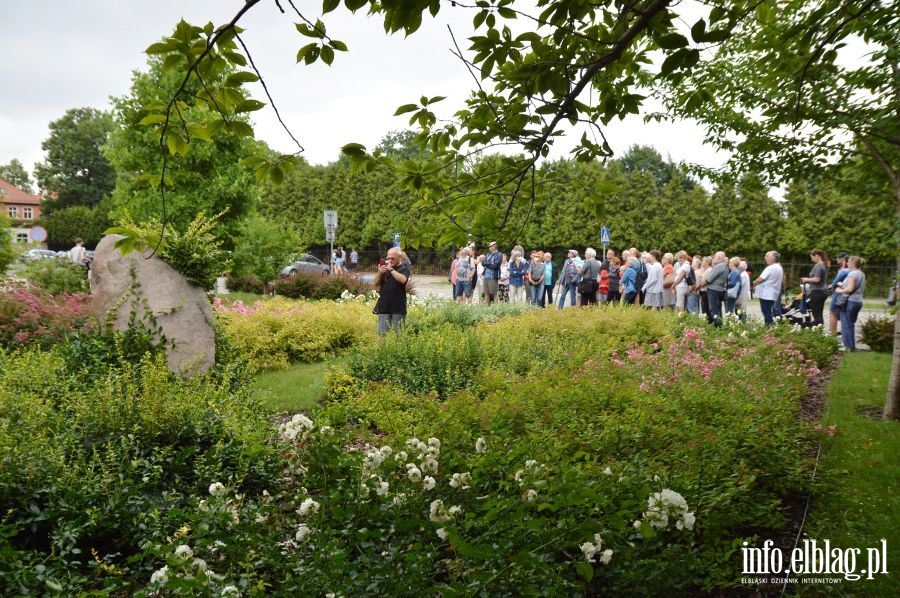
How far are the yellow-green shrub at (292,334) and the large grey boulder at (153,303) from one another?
1.46 m

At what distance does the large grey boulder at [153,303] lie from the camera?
21.9 feet

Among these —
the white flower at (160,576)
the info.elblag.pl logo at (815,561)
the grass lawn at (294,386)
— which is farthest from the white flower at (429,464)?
the grass lawn at (294,386)

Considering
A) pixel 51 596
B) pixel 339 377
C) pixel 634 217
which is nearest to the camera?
pixel 51 596

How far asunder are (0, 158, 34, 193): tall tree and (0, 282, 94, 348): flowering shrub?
309 ft

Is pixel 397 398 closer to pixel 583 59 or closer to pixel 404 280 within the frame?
pixel 404 280

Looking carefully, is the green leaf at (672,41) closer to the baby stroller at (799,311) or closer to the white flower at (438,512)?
the white flower at (438,512)

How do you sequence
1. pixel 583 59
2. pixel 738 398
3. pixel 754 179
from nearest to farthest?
1. pixel 583 59
2. pixel 738 398
3. pixel 754 179

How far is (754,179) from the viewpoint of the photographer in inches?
261

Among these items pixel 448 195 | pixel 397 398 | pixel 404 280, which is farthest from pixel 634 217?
pixel 448 195

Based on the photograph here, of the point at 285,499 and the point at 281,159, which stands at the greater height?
the point at 281,159

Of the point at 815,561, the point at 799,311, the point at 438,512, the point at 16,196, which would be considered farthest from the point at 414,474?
the point at 16,196

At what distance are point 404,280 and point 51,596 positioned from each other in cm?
625

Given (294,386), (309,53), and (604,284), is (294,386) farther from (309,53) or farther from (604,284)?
(604,284)

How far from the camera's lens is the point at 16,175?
8475 cm
